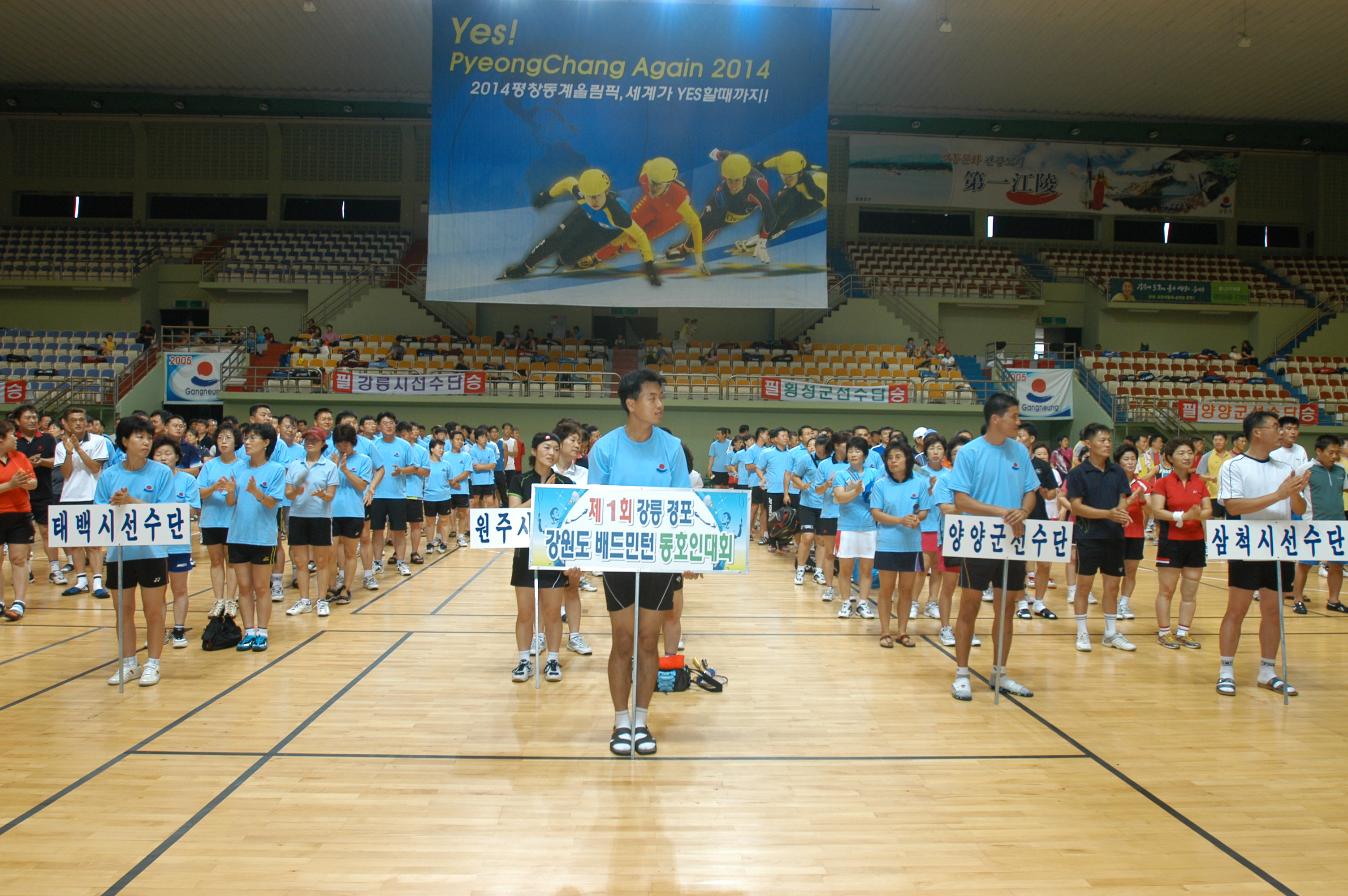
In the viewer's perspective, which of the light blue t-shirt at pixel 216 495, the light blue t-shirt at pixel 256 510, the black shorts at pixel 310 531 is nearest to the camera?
the light blue t-shirt at pixel 256 510

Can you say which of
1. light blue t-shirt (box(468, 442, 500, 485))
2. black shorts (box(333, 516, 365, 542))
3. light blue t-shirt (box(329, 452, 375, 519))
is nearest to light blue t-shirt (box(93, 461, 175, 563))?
light blue t-shirt (box(329, 452, 375, 519))

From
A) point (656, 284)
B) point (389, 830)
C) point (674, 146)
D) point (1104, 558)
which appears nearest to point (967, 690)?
point (1104, 558)

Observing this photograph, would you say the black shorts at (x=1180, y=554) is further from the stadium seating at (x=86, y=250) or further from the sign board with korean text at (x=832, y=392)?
the stadium seating at (x=86, y=250)

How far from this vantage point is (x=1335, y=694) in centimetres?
577

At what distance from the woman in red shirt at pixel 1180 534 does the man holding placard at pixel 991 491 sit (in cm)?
227

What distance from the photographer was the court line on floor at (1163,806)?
129 inches

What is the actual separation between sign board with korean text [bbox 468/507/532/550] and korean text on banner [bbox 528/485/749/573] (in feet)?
3.75

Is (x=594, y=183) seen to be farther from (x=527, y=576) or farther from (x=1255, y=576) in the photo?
(x=1255, y=576)

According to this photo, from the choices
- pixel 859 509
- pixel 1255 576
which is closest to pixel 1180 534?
pixel 1255 576

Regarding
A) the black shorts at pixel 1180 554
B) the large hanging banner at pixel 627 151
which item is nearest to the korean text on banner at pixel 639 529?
the black shorts at pixel 1180 554

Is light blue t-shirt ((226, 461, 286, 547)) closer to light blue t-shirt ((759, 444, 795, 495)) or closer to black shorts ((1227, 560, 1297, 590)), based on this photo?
black shorts ((1227, 560, 1297, 590))

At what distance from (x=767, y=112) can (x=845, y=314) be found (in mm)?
8742

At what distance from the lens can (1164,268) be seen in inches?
1084

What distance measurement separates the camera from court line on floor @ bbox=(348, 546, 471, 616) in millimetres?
8516
